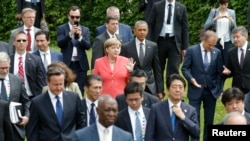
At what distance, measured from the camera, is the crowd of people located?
39.8ft

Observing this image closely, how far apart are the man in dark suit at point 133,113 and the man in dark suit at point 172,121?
0.28 m

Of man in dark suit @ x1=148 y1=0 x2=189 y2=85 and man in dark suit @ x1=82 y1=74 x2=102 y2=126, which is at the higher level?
man in dark suit @ x1=148 y1=0 x2=189 y2=85

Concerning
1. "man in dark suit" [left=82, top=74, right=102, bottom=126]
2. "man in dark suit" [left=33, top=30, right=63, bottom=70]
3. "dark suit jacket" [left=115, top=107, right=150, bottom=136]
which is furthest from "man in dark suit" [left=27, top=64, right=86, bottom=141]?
"man in dark suit" [left=33, top=30, right=63, bottom=70]

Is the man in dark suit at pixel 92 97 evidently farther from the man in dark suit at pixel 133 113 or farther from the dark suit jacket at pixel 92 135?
the dark suit jacket at pixel 92 135

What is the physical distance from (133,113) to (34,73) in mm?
2999

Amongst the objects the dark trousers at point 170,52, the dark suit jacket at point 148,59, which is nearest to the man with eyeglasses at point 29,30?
the dark suit jacket at point 148,59

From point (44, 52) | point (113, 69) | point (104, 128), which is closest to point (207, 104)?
point (113, 69)

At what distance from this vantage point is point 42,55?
15398 millimetres

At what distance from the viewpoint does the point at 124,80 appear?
1455 cm

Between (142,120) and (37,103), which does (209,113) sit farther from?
(37,103)

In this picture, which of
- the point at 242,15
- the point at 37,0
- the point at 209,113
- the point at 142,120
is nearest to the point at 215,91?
the point at 209,113

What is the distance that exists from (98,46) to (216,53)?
213cm

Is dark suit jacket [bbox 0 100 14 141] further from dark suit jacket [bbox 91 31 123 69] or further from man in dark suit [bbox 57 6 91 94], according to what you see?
man in dark suit [bbox 57 6 91 94]

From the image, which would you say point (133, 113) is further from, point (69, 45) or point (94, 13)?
point (94, 13)
